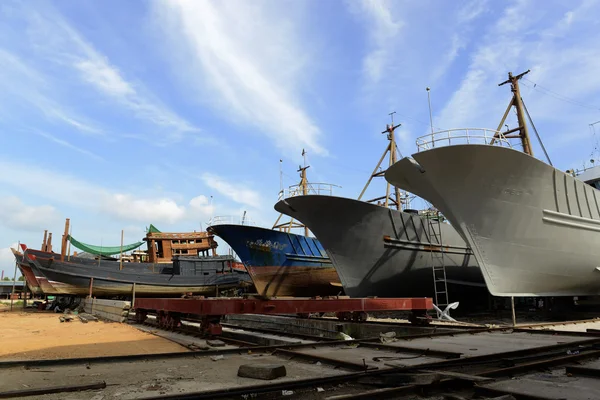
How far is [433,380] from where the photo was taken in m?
3.77

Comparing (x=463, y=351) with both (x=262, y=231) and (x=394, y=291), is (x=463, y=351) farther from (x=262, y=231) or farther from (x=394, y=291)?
(x=262, y=231)

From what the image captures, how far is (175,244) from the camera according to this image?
111 feet

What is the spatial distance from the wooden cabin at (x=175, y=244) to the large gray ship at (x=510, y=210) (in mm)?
23578

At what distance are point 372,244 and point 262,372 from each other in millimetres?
12482

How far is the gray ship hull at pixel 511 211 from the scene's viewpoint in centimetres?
1189

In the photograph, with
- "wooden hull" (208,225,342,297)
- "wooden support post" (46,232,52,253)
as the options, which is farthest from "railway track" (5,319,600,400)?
"wooden support post" (46,232,52,253)

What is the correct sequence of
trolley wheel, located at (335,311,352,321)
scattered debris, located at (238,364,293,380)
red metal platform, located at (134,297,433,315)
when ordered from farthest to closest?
trolley wheel, located at (335,311,352,321)
red metal platform, located at (134,297,433,315)
scattered debris, located at (238,364,293,380)

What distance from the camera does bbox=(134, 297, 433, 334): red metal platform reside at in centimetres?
728

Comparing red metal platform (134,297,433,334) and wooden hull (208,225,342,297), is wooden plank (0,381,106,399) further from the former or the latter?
wooden hull (208,225,342,297)

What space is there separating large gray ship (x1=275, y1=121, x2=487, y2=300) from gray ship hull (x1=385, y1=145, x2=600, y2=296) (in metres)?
3.27

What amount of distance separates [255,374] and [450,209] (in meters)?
10.1

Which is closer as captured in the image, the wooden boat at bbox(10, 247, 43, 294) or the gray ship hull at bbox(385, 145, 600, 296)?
the gray ship hull at bbox(385, 145, 600, 296)

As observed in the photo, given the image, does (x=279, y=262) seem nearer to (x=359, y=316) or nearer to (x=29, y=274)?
(x=359, y=316)

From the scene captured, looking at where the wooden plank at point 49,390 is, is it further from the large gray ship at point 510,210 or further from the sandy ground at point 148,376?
the large gray ship at point 510,210
